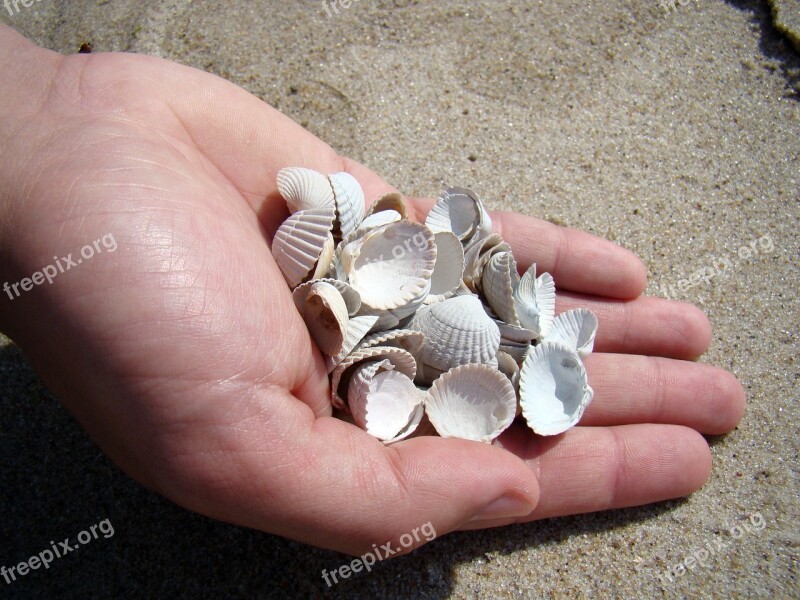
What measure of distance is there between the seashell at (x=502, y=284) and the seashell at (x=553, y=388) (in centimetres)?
19

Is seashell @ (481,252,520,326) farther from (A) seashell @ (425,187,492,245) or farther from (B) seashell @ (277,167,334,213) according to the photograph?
(B) seashell @ (277,167,334,213)

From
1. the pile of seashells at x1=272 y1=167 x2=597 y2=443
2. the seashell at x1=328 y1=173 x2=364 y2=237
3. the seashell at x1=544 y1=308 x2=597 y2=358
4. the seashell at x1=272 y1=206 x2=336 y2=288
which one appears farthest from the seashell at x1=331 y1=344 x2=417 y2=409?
the seashell at x1=544 y1=308 x2=597 y2=358

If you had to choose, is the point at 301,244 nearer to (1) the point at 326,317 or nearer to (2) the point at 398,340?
(1) the point at 326,317

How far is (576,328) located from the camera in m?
2.63

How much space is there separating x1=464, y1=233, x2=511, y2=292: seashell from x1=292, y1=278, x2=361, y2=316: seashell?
1.97ft

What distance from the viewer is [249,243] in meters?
2.04

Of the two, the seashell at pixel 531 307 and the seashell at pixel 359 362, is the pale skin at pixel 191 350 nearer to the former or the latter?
the seashell at pixel 359 362

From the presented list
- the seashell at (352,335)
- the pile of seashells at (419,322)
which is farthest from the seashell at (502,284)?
the seashell at (352,335)

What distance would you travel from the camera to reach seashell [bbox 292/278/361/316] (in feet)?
7.07

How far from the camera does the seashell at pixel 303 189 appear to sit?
2.36 m

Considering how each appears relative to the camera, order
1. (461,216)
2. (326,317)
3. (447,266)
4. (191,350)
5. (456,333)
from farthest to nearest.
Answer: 1. (461,216)
2. (447,266)
3. (456,333)
4. (326,317)
5. (191,350)

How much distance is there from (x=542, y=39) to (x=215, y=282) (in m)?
2.78

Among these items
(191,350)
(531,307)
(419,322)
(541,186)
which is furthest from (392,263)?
(541,186)

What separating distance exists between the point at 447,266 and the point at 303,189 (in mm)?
651
